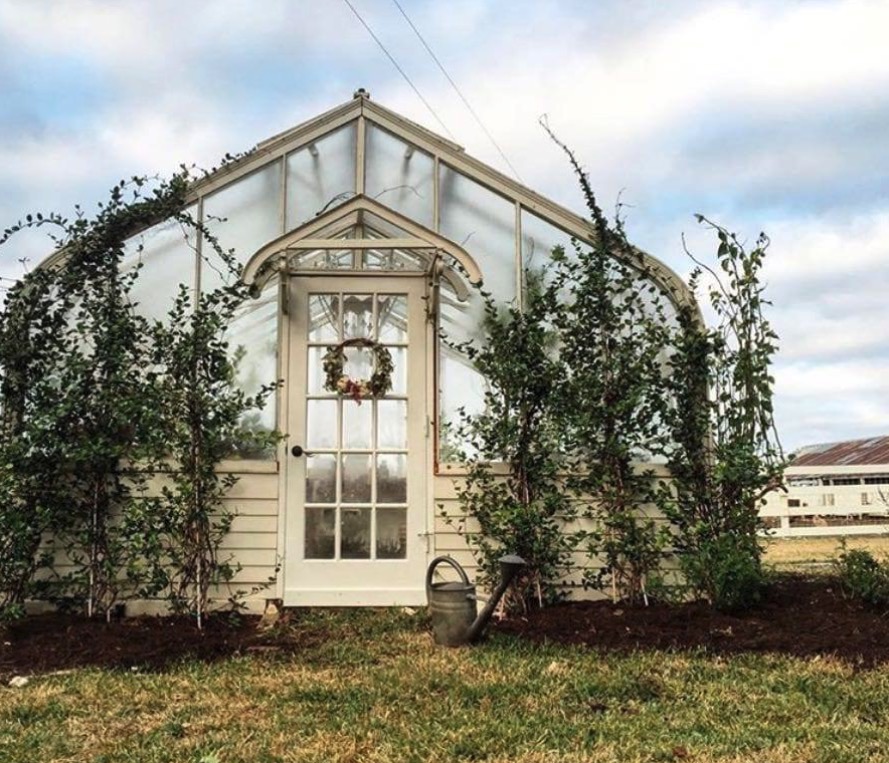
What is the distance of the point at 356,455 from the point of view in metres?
4.97

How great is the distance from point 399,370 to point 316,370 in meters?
0.56

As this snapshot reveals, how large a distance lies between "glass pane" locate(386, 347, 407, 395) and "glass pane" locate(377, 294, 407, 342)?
8cm

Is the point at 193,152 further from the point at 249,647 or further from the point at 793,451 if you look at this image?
the point at 793,451

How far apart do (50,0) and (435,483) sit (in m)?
4.32

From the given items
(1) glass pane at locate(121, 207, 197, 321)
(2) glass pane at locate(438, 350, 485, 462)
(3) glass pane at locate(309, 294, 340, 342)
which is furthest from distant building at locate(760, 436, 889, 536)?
(1) glass pane at locate(121, 207, 197, 321)

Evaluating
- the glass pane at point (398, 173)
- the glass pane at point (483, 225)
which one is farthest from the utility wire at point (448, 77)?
the glass pane at point (398, 173)

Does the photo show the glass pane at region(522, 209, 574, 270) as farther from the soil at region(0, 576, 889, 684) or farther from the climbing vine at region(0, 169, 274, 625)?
the soil at region(0, 576, 889, 684)

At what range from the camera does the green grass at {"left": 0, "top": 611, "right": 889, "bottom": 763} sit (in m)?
2.49

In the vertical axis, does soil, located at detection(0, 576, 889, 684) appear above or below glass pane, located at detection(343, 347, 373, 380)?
below

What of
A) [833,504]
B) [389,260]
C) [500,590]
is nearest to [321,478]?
[389,260]

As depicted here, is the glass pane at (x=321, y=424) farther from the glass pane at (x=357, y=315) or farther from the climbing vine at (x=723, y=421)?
the climbing vine at (x=723, y=421)

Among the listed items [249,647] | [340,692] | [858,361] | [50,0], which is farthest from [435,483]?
[858,361]

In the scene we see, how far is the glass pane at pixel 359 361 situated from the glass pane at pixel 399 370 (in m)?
0.15

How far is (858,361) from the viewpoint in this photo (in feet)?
24.5
